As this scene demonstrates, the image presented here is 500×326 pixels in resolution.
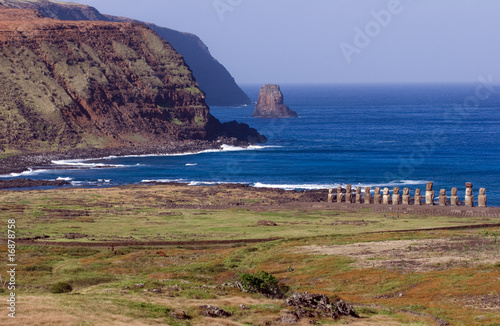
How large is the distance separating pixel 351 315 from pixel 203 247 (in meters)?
28.4

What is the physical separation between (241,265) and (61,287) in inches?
538

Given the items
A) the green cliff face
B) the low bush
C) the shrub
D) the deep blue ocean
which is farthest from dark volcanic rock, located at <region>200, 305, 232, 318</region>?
the green cliff face

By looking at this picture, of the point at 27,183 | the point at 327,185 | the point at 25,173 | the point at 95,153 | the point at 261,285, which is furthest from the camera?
the point at 95,153

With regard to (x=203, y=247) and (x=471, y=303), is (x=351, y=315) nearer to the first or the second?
(x=471, y=303)

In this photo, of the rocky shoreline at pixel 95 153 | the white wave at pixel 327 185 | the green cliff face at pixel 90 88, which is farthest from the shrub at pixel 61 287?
the green cliff face at pixel 90 88

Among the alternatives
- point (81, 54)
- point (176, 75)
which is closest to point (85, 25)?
point (81, 54)

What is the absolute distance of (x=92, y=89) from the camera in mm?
172375

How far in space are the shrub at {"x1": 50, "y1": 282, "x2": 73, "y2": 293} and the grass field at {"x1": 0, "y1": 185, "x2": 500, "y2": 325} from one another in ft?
1.93

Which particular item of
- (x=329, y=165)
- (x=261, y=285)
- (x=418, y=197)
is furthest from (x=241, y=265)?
(x=329, y=165)

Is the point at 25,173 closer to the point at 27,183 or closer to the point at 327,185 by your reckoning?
the point at 27,183

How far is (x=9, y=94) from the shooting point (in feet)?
526

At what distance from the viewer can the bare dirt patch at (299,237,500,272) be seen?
47438mm

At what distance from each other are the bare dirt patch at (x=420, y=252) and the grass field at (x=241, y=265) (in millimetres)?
75

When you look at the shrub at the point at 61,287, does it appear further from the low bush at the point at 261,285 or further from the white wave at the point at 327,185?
the white wave at the point at 327,185
